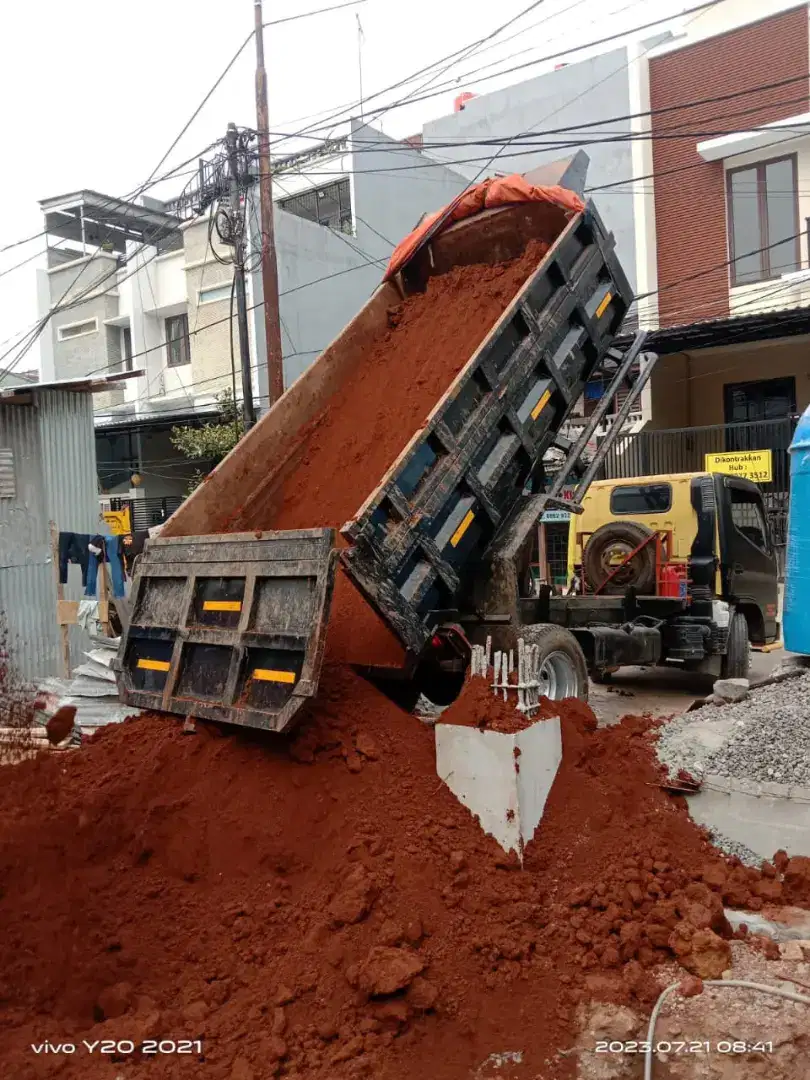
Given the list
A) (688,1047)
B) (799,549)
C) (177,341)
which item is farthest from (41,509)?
(177,341)

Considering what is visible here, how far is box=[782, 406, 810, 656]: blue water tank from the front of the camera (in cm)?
635

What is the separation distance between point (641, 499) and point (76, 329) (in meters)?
19.0

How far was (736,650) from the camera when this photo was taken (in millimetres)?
9203

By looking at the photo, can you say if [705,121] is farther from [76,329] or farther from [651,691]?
[76,329]

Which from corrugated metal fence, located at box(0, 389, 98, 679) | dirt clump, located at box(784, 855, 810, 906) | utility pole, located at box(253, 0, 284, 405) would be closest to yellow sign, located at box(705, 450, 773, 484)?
utility pole, located at box(253, 0, 284, 405)

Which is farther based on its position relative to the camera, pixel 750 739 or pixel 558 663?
pixel 558 663

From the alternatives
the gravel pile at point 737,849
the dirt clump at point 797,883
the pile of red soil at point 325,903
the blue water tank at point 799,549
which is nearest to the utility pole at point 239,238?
the blue water tank at point 799,549

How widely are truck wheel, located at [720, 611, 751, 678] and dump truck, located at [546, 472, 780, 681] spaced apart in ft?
0.04

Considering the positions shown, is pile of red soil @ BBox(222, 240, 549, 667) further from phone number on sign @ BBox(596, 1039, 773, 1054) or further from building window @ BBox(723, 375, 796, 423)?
building window @ BBox(723, 375, 796, 423)

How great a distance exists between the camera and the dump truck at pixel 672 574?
26.5 feet

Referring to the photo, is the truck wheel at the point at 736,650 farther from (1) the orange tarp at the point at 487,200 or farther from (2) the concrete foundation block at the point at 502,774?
(2) the concrete foundation block at the point at 502,774

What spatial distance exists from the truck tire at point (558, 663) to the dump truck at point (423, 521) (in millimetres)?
14

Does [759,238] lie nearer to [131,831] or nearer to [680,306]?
[680,306]

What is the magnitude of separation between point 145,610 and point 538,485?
10.1ft
